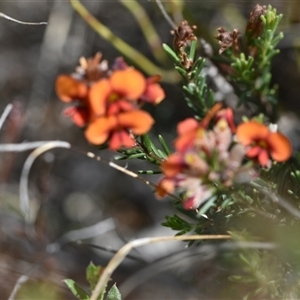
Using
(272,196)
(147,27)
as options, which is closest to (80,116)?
(272,196)

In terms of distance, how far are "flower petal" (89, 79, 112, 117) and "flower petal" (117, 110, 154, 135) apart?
39 mm

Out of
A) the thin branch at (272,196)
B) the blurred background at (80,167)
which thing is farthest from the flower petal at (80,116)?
the blurred background at (80,167)

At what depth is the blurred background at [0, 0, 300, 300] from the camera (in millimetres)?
2211

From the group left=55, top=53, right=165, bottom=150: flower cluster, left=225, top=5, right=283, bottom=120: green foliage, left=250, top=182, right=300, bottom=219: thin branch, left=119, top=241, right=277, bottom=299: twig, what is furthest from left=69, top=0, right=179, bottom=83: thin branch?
left=55, top=53, right=165, bottom=150: flower cluster

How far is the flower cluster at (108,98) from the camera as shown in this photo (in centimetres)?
92

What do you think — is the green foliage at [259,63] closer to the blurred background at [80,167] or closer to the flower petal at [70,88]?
the blurred background at [80,167]

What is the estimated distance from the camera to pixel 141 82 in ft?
3.07

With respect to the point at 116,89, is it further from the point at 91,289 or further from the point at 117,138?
the point at 91,289

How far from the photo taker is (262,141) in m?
0.97

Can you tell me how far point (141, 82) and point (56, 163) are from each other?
1984 mm

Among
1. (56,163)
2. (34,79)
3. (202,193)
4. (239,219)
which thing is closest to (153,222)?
(56,163)

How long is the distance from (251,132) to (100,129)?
0.90 feet

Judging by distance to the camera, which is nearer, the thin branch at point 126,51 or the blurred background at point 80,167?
the blurred background at point 80,167

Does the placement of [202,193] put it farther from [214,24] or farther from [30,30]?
[30,30]
